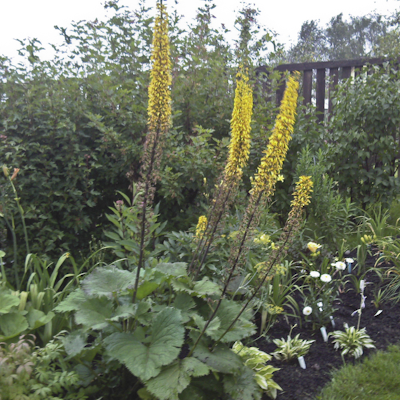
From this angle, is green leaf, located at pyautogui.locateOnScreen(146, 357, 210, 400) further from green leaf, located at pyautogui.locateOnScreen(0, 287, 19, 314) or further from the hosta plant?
the hosta plant

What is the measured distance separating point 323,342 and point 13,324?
7.27 feet

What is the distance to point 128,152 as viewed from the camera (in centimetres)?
419

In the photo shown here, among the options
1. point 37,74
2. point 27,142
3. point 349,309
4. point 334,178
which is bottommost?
point 349,309

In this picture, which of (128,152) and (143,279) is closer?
(143,279)

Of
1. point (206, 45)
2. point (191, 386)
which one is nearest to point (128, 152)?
point (206, 45)

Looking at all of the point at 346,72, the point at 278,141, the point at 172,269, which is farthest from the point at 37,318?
the point at 346,72

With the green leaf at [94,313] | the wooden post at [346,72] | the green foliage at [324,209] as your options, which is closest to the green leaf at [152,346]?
the green leaf at [94,313]

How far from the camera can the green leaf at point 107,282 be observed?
226 centimetres

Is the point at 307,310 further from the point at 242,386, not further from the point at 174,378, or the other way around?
the point at 174,378

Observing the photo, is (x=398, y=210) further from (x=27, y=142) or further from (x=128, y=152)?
(x=27, y=142)

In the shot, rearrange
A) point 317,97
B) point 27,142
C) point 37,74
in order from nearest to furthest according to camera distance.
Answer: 1. point 27,142
2. point 37,74
3. point 317,97

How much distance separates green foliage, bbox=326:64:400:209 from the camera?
5289 millimetres

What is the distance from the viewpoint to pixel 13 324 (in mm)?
2412

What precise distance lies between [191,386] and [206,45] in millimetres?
4423
